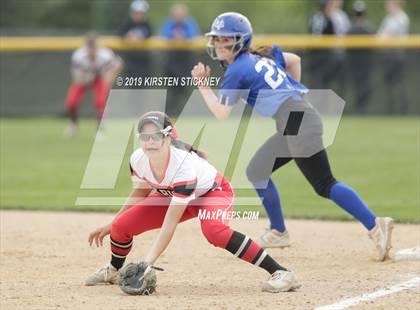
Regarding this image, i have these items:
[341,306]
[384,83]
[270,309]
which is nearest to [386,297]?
[341,306]

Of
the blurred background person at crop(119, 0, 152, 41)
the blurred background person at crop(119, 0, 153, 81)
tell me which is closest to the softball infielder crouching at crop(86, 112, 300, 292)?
the blurred background person at crop(119, 0, 153, 81)

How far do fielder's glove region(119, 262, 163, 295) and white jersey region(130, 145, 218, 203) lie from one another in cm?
50

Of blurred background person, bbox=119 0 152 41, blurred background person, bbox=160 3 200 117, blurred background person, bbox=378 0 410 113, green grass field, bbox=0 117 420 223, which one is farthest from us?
blurred background person, bbox=119 0 152 41

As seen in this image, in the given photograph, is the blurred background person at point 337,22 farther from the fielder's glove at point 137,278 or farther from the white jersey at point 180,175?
the fielder's glove at point 137,278

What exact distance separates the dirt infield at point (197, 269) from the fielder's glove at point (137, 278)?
7 cm

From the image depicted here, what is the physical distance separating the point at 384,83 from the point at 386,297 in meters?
13.0

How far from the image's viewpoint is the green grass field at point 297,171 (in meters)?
10.9

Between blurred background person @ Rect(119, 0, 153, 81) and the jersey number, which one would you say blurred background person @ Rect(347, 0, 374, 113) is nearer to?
blurred background person @ Rect(119, 0, 153, 81)

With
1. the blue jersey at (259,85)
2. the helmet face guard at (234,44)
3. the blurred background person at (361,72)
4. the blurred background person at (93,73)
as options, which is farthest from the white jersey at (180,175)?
the blurred background person at (361,72)

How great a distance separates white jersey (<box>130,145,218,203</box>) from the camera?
6.30 m

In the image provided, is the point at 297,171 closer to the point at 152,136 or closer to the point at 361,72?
the point at 361,72

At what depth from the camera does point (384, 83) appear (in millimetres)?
18859

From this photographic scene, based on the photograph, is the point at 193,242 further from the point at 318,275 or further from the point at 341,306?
the point at 341,306

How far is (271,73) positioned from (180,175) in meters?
1.66
